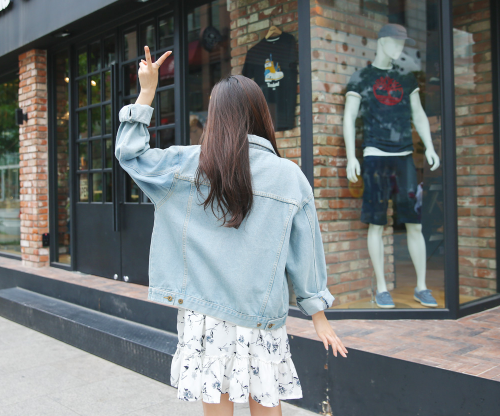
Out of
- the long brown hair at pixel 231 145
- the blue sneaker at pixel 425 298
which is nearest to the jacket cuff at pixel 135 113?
the long brown hair at pixel 231 145

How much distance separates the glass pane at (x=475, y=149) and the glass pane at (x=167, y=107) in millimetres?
2684

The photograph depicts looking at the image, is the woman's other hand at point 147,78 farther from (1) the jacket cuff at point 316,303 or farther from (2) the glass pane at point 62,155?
(2) the glass pane at point 62,155

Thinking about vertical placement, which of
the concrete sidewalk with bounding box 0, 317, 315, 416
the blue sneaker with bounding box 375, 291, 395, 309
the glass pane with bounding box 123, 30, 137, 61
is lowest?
the concrete sidewalk with bounding box 0, 317, 315, 416

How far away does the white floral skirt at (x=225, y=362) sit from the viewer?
165 centimetres

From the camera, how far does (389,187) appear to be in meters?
4.13

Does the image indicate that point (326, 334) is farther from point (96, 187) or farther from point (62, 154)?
point (62, 154)

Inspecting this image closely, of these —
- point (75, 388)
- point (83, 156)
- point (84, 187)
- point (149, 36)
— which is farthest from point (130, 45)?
point (75, 388)

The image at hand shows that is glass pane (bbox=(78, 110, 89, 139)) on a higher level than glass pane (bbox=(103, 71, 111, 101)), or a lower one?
lower

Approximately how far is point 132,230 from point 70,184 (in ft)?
4.55

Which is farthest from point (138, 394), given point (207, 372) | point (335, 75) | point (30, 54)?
point (30, 54)

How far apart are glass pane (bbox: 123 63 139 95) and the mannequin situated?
2620 mm

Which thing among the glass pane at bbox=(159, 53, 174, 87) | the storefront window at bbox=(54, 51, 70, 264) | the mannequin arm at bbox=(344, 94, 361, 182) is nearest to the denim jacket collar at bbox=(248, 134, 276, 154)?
the mannequin arm at bbox=(344, 94, 361, 182)

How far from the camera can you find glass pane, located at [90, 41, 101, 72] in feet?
19.9

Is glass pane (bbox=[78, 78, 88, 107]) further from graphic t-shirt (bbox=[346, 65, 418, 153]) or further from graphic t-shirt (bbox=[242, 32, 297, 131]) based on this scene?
graphic t-shirt (bbox=[346, 65, 418, 153])
